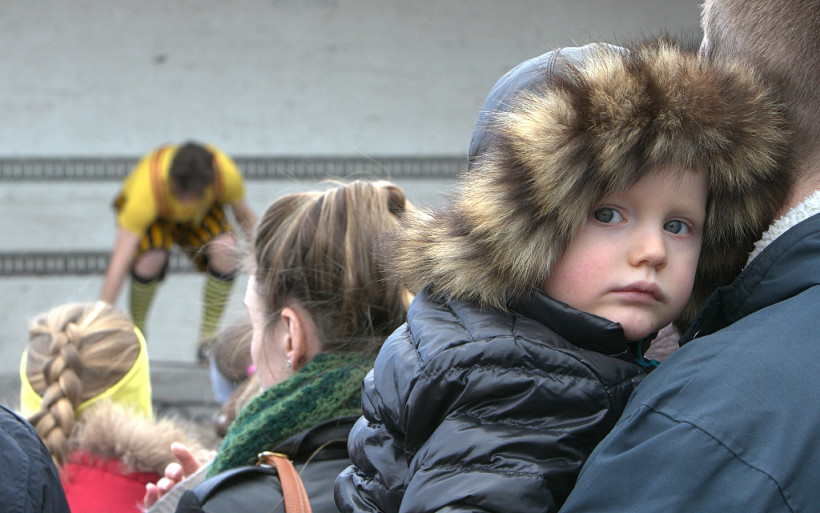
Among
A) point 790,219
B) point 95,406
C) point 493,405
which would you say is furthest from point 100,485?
point 790,219

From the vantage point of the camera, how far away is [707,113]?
1.21m

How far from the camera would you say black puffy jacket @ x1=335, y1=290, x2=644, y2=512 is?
1098 millimetres

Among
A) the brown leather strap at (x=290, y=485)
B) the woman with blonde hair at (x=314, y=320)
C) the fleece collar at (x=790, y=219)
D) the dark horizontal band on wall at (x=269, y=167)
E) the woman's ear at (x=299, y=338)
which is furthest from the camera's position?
the dark horizontal band on wall at (x=269, y=167)

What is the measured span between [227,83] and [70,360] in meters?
4.94

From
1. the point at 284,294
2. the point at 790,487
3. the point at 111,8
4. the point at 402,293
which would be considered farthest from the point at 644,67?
the point at 111,8

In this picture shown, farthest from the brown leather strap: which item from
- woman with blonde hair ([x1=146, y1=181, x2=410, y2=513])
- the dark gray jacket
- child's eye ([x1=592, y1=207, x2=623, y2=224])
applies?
child's eye ([x1=592, y1=207, x2=623, y2=224])

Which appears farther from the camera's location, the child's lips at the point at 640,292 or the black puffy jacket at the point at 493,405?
the child's lips at the point at 640,292

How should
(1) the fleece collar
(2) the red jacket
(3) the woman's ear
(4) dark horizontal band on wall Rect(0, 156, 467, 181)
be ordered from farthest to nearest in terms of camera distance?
(4) dark horizontal band on wall Rect(0, 156, 467, 181) < (2) the red jacket < (3) the woman's ear < (1) the fleece collar

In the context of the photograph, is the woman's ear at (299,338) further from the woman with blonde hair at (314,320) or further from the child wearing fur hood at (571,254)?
the child wearing fur hood at (571,254)

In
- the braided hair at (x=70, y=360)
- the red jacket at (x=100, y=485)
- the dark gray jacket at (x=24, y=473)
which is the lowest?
the red jacket at (x=100, y=485)

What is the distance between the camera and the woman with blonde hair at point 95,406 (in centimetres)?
213

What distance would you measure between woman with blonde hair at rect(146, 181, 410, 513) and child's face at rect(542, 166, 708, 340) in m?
0.50

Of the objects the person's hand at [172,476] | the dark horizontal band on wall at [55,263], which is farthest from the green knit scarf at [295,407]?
the dark horizontal band on wall at [55,263]

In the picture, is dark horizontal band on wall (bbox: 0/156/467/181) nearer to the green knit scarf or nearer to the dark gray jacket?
the green knit scarf
